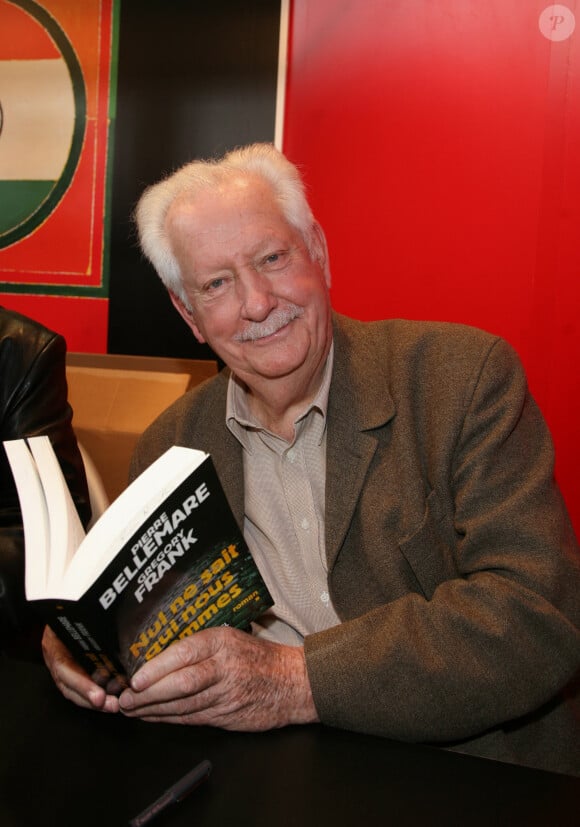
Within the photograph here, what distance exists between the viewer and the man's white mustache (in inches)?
60.4

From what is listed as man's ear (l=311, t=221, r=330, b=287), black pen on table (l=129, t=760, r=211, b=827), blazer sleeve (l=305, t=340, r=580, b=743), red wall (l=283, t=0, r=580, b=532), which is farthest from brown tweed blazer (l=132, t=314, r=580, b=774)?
red wall (l=283, t=0, r=580, b=532)

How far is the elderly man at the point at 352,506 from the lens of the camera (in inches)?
41.9

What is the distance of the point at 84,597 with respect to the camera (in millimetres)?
848

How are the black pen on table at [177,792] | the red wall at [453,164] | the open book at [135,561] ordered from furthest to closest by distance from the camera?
the red wall at [453,164], the open book at [135,561], the black pen on table at [177,792]

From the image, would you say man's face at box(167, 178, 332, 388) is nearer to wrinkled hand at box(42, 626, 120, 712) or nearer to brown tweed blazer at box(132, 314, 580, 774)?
brown tweed blazer at box(132, 314, 580, 774)

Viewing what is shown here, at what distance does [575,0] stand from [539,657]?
2.38m

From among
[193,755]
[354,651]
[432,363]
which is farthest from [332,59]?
[193,755]

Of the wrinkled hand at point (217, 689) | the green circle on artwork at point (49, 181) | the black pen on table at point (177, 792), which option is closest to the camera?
the black pen on table at point (177, 792)

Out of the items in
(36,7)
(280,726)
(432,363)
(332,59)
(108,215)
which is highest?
(36,7)

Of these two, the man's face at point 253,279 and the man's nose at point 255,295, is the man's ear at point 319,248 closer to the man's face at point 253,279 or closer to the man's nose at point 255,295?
the man's face at point 253,279

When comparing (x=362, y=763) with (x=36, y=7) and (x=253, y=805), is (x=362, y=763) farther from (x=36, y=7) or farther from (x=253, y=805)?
(x=36, y=7)

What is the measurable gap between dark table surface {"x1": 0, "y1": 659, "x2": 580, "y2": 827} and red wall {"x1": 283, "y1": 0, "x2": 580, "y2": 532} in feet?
6.69

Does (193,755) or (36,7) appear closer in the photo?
(193,755)

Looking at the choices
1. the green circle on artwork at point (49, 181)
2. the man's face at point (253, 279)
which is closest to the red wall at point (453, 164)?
the green circle on artwork at point (49, 181)
